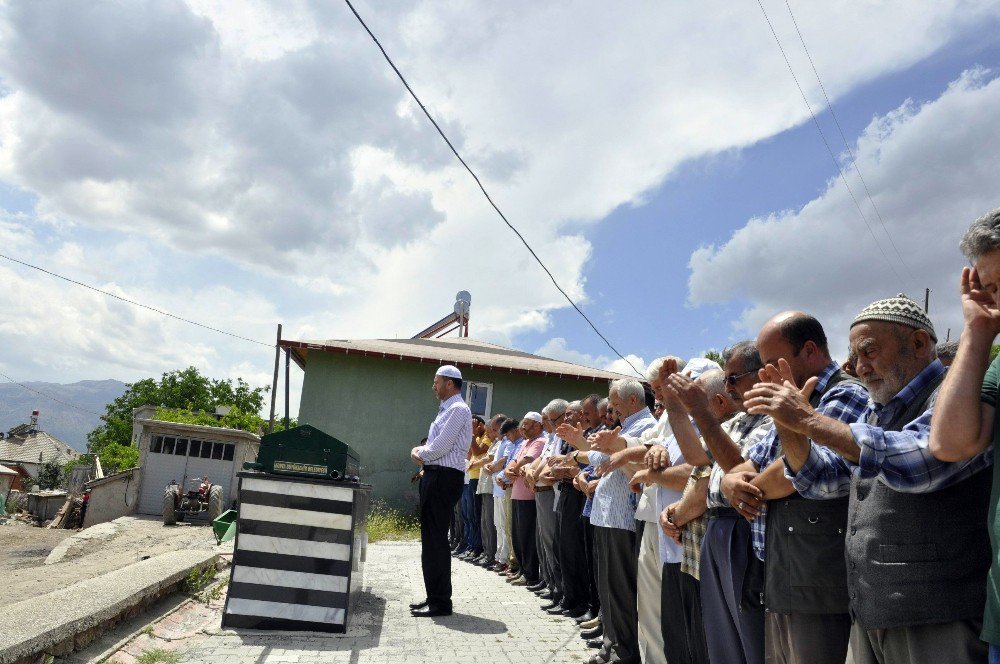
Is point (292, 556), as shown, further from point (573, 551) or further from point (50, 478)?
point (50, 478)

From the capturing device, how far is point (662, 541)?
14.1 ft

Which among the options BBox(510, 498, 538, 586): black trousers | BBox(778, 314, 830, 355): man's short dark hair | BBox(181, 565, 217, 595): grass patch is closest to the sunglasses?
BBox(778, 314, 830, 355): man's short dark hair

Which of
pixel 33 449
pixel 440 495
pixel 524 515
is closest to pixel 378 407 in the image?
pixel 524 515

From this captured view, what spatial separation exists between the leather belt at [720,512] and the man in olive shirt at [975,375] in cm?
140

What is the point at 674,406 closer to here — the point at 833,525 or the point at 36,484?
the point at 833,525

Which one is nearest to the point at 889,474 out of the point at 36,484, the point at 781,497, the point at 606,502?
the point at 781,497

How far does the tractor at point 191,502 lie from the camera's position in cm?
1872

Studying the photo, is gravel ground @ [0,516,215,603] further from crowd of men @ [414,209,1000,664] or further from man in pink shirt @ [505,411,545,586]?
crowd of men @ [414,209,1000,664]

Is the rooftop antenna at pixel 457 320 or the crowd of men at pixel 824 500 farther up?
the rooftop antenna at pixel 457 320

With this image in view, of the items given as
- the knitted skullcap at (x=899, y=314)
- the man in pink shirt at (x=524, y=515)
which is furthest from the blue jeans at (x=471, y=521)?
the knitted skullcap at (x=899, y=314)

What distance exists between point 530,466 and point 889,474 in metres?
5.81

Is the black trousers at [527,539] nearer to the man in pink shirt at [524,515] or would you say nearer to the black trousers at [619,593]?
the man in pink shirt at [524,515]

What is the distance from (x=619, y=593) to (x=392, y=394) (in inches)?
504

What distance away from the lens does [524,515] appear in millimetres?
8633
